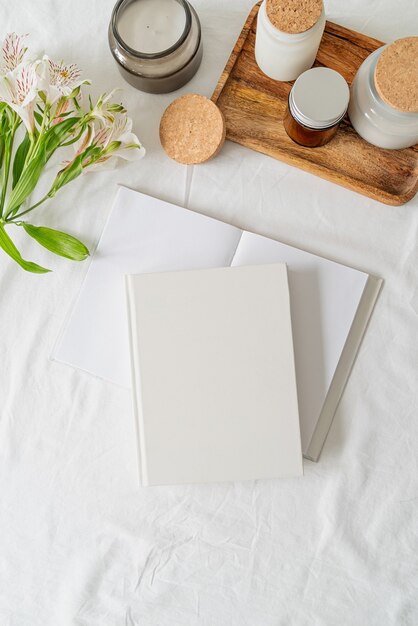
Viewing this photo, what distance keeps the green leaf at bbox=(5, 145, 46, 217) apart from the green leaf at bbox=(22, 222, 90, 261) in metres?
0.03

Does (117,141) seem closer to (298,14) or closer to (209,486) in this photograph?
(298,14)

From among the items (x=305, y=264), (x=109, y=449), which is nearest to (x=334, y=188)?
(x=305, y=264)

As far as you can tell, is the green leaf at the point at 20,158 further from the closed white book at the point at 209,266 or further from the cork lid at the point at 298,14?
the cork lid at the point at 298,14

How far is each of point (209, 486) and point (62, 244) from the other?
289mm

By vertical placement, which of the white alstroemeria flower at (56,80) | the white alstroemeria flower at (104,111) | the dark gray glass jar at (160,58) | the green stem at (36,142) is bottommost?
the green stem at (36,142)

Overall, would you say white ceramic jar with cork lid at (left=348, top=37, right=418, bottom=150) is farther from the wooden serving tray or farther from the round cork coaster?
the round cork coaster

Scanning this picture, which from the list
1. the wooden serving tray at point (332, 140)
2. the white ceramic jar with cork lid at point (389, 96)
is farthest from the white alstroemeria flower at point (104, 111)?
the white ceramic jar with cork lid at point (389, 96)

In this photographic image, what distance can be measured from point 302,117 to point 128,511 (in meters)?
0.42

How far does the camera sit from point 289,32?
1.57ft

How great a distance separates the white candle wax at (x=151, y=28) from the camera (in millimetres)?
529

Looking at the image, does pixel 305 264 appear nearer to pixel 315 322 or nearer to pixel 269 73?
pixel 315 322

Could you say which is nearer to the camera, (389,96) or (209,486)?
(389,96)

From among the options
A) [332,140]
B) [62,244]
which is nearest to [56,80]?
[62,244]

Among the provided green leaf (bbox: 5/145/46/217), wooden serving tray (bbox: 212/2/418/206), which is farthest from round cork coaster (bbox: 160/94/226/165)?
green leaf (bbox: 5/145/46/217)
